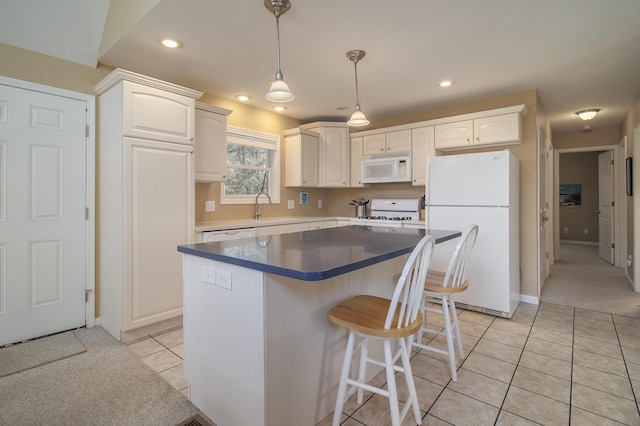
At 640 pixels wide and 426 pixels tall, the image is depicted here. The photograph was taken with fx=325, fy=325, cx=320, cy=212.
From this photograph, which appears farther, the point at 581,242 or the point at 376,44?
the point at 581,242

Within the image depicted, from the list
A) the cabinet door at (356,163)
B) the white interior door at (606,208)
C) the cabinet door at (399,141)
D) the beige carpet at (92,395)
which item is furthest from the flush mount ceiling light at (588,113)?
the beige carpet at (92,395)

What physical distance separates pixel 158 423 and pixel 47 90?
8.66ft

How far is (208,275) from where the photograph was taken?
5.38 feet

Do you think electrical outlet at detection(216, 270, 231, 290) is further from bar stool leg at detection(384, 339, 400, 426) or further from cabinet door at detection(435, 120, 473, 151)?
cabinet door at detection(435, 120, 473, 151)

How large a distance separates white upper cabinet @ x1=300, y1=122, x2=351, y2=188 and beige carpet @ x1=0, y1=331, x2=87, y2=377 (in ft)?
10.8

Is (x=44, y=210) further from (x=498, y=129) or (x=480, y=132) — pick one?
(x=498, y=129)

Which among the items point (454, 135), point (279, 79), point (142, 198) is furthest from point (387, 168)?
point (142, 198)

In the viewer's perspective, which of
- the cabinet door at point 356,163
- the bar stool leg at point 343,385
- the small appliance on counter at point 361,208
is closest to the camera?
the bar stool leg at point 343,385

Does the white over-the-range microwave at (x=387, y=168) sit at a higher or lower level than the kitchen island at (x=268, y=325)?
higher

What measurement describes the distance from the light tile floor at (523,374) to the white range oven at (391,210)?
64.5 inches

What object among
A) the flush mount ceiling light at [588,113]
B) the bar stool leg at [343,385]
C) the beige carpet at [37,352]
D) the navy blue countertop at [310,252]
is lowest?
the beige carpet at [37,352]

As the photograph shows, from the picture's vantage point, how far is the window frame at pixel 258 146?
3.93m

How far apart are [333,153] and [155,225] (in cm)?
272

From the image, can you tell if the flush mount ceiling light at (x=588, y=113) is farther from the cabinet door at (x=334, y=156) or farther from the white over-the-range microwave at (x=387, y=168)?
the cabinet door at (x=334, y=156)
